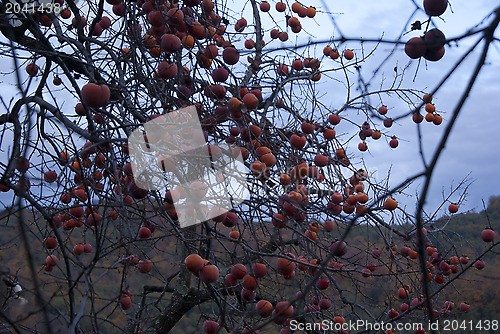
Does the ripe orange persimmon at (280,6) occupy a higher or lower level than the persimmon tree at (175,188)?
higher

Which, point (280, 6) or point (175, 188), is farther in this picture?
point (280, 6)

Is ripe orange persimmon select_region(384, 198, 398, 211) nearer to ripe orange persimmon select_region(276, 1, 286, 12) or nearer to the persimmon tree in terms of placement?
the persimmon tree

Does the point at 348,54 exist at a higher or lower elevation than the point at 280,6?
lower

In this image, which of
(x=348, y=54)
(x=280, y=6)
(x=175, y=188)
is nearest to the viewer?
(x=175, y=188)

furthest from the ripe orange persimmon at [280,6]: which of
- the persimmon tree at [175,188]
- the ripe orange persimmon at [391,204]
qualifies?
the ripe orange persimmon at [391,204]

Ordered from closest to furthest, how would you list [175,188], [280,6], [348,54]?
1. [175,188]
2. [280,6]
3. [348,54]

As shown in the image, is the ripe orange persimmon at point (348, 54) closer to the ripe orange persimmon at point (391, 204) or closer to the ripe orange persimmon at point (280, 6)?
the ripe orange persimmon at point (280, 6)

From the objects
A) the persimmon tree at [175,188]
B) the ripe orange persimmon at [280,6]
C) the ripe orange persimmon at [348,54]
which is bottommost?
the persimmon tree at [175,188]

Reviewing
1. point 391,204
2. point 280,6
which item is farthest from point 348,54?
point 391,204

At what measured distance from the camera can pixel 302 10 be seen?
13.4 feet

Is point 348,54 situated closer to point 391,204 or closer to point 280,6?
point 280,6

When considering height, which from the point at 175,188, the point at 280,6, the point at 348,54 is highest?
the point at 280,6

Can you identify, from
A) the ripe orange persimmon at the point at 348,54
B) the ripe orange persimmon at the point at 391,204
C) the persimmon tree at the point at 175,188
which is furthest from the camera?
the ripe orange persimmon at the point at 348,54

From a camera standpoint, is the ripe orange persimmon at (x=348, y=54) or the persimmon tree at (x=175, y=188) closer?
the persimmon tree at (x=175, y=188)
